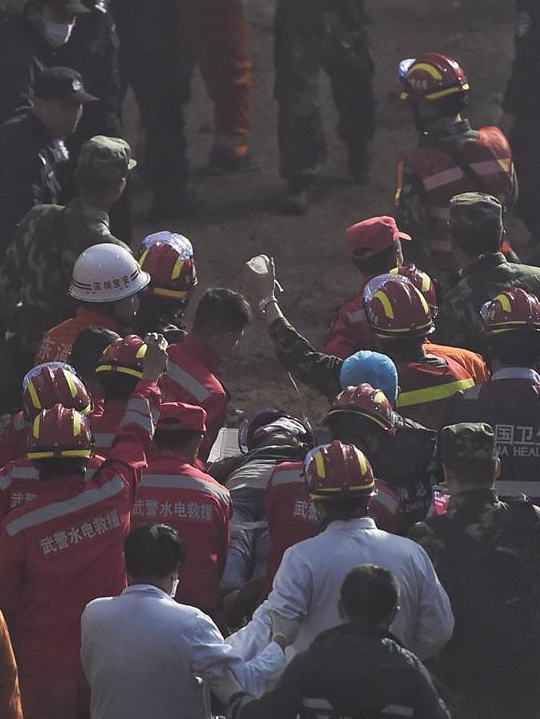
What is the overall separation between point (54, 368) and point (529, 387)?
1900 mm

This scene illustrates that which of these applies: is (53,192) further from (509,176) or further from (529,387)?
(529,387)

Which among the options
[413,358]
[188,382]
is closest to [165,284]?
[188,382]

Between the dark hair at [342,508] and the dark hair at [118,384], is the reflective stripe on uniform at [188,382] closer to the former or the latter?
the dark hair at [118,384]

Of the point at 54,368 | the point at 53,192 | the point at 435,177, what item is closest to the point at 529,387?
the point at 54,368

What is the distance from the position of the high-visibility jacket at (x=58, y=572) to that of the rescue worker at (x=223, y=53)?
7275 millimetres

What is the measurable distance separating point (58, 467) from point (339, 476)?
3.45 ft

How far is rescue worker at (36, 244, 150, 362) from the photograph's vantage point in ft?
26.5

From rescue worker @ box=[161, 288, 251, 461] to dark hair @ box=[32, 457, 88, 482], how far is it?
1368 mm

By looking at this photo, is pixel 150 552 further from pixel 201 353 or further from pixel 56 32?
pixel 56 32

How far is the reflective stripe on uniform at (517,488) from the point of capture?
698cm

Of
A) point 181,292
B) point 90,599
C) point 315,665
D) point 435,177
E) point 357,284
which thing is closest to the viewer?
point 315,665

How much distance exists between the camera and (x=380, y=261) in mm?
8656

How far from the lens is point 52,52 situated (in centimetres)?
1078

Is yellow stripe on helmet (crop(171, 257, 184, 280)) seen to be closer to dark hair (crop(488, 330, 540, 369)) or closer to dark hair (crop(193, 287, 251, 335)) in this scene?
dark hair (crop(193, 287, 251, 335))
